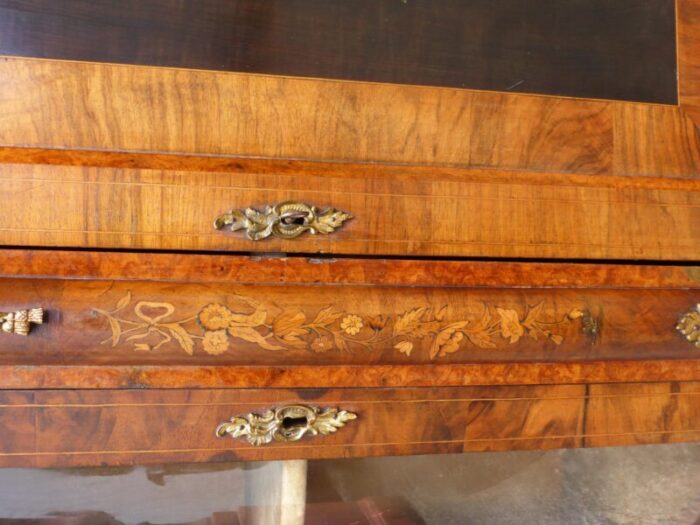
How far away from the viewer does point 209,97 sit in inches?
24.3

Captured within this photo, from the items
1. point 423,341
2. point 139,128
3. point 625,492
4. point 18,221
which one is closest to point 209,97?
point 139,128

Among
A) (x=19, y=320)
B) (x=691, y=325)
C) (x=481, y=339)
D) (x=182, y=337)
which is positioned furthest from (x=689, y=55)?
(x=19, y=320)

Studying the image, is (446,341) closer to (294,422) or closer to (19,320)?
(294,422)

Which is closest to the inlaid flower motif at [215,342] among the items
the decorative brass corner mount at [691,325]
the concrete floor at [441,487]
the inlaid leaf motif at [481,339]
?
the concrete floor at [441,487]

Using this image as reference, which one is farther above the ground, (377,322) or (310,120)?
(310,120)

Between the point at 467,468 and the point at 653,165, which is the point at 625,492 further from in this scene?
the point at 653,165

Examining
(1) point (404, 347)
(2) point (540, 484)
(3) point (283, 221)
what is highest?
(3) point (283, 221)

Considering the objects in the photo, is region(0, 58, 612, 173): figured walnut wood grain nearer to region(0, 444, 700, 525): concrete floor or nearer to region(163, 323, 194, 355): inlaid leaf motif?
region(163, 323, 194, 355): inlaid leaf motif

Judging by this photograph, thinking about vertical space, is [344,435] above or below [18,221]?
below

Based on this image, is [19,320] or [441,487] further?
[441,487]

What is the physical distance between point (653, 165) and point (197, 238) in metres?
0.47

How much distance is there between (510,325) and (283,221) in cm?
24

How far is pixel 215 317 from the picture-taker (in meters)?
0.61

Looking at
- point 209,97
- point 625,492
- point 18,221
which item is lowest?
point 625,492
